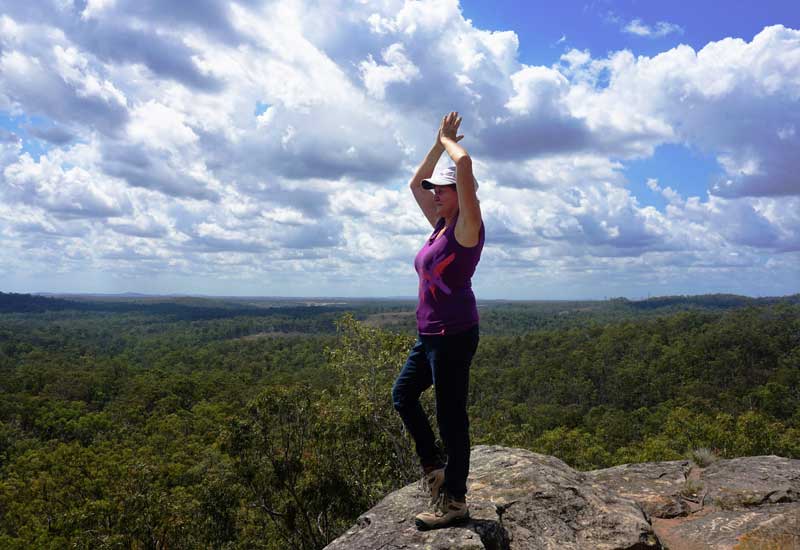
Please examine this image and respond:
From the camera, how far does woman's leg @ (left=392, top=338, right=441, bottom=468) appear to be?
3994 millimetres

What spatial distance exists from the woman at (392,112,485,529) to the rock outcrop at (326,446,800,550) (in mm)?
A: 380

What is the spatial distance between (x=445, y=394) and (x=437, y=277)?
87 cm

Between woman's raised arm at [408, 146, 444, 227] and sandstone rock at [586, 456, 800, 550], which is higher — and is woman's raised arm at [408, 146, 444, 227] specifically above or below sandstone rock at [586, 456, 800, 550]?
above

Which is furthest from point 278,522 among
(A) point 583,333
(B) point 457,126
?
(A) point 583,333

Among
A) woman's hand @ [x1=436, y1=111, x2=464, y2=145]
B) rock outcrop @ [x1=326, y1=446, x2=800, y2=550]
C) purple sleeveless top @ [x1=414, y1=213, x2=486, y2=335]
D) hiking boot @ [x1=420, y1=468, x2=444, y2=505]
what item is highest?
woman's hand @ [x1=436, y1=111, x2=464, y2=145]

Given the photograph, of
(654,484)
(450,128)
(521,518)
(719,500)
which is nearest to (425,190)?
(450,128)

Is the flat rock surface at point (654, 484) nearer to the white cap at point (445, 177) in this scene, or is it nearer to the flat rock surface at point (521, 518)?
the flat rock surface at point (521, 518)

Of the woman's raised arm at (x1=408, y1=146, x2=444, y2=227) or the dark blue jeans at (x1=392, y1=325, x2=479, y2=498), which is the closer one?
the dark blue jeans at (x1=392, y1=325, x2=479, y2=498)

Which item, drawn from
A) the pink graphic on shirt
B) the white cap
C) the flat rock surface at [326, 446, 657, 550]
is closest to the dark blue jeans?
the pink graphic on shirt

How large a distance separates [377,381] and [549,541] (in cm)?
967

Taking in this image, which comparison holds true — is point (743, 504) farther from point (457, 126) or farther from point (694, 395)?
point (694, 395)

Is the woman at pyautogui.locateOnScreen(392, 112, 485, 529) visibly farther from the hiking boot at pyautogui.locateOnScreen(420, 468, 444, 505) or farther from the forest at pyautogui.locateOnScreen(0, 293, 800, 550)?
the forest at pyautogui.locateOnScreen(0, 293, 800, 550)

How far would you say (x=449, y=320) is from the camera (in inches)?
142

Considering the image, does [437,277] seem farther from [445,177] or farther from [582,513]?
[582,513]
